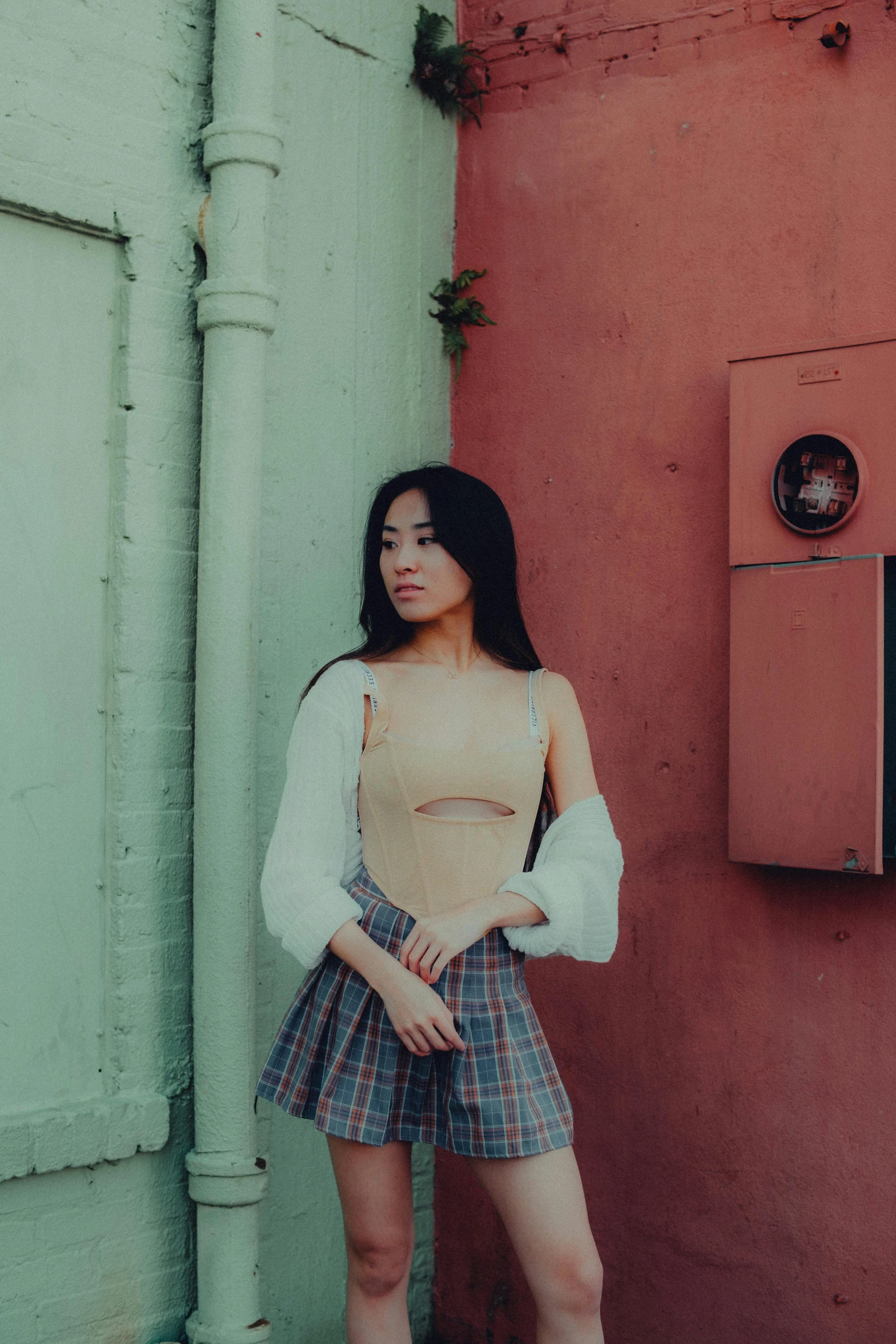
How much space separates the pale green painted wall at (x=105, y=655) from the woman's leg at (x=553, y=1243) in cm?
92

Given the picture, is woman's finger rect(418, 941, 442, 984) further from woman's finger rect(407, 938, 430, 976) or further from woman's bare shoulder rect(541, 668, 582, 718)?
woman's bare shoulder rect(541, 668, 582, 718)

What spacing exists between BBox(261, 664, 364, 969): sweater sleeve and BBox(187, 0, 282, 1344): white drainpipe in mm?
424

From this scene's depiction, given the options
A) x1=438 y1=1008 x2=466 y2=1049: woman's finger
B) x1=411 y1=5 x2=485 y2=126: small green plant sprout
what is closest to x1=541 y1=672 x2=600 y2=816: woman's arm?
x1=438 y1=1008 x2=466 y2=1049: woman's finger

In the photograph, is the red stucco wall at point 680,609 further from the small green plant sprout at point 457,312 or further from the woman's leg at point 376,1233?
the woman's leg at point 376,1233

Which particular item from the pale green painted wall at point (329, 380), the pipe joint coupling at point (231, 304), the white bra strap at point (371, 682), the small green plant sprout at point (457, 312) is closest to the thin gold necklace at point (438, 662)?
the white bra strap at point (371, 682)

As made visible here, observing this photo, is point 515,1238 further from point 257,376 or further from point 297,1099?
point 257,376

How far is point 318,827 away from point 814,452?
1335mm

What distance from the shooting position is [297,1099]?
2488mm

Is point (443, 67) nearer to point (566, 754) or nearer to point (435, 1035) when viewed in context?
point (566, 754)

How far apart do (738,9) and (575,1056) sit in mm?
2622

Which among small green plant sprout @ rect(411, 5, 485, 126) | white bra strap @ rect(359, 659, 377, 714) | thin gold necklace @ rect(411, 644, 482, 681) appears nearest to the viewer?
white bra strap @ rect(359, 659, 377, 714)

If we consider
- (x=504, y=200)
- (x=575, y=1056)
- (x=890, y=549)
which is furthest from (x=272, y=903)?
(x=504, y=200)

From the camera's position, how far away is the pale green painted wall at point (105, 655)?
2723mm

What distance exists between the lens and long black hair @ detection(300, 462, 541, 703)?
2.64 meters
